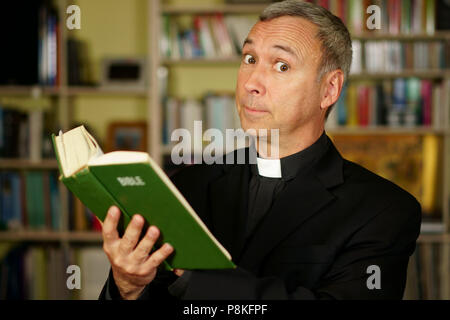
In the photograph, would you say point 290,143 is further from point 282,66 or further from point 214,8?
point 214,8

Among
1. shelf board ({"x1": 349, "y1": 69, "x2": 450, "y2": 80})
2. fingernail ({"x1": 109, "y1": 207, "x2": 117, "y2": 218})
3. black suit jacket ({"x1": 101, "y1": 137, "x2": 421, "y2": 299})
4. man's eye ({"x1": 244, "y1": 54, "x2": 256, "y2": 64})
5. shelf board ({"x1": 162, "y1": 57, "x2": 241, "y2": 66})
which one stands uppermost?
shelf board ({"x1": 162, "y1": 57, "x2": 241, "y2": 66})

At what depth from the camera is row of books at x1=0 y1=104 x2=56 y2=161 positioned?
2826 millimetres

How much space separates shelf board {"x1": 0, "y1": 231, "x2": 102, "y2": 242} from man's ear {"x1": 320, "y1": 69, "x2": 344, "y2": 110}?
79.0 inches

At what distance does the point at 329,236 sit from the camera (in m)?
1.09

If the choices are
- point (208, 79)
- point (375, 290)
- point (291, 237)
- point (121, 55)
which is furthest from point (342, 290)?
point (121, 55)

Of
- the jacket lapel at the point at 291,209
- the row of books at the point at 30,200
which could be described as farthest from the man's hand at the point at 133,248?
the row of books at the point at 30,200

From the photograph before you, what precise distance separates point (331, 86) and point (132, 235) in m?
0.68

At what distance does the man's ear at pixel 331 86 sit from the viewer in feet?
3.99

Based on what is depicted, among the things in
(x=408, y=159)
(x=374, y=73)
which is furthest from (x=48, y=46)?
(x=408, y=159)

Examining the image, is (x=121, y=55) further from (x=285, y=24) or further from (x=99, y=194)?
(x=99, y=194)

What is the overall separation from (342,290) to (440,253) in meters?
2.09

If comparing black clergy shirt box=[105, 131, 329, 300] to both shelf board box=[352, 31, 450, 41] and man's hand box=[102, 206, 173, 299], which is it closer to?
man's hand box=[102, 206, 173, 299]

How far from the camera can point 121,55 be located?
3109mm

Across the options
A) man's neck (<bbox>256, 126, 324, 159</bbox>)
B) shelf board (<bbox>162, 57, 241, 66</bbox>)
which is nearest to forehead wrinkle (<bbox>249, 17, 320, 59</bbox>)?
man's neck (<bbox>256, 126, 324, 159</bbox>)
